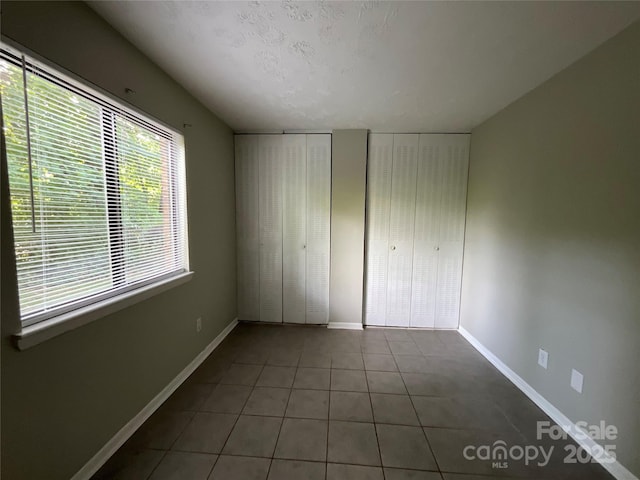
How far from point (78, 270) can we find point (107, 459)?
106cm

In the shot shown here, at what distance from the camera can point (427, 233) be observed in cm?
289

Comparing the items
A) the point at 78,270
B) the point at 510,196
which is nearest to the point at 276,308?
the point at 78,270

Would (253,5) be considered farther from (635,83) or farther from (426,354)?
(426,354)

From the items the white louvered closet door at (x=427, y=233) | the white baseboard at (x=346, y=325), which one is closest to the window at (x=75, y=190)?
the white baseboard at (x=346, y=325)

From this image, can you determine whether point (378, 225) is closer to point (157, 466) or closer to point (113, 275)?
point (113, 275)

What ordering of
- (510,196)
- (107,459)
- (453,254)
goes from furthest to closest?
(453,254) < (510,196) < (107,459)

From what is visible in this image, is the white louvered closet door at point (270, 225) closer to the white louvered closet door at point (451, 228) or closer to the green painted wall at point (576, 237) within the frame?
the white louvered closet door at point (451, 228)

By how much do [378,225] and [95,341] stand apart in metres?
2.62

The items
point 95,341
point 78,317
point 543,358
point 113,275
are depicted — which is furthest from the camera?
point 543,358

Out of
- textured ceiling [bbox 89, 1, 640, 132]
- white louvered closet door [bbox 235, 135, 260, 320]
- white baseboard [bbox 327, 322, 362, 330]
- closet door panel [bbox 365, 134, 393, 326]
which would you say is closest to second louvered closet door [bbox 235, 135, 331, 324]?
white louvered closet door [bbox 235, 135, 260, 320]

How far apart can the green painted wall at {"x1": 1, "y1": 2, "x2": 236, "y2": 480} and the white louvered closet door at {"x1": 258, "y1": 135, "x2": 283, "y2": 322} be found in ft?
2.48

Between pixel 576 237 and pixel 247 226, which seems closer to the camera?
pixel 576 237

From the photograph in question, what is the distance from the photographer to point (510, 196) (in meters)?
2.14

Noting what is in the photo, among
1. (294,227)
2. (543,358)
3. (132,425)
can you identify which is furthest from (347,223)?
(132,425)
